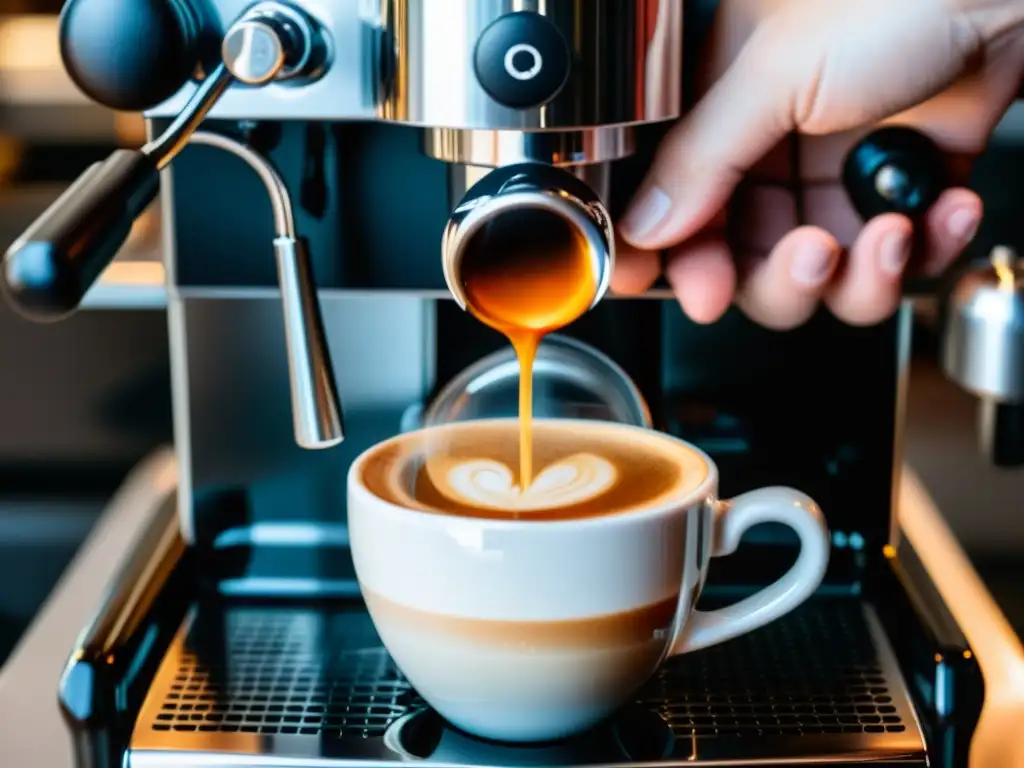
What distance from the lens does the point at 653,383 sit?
2.12ft

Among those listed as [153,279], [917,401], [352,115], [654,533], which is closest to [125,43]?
[352,115]

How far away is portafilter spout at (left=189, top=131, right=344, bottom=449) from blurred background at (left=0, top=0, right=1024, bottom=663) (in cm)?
48

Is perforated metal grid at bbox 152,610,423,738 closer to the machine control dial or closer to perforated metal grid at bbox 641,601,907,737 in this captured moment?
perforated metal grid at bbox 641,601,907,737

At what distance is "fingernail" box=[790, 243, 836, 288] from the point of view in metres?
0.55

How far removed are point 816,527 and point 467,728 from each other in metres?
0.16

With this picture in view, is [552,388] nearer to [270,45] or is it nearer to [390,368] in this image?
[390,368]

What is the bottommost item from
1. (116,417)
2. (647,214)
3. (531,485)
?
(116,417)

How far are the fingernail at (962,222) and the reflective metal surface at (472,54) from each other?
0.14 metres

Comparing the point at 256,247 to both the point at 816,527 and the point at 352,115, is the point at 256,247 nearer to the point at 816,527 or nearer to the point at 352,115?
the point at 352,115

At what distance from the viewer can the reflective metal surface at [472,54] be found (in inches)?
18.2

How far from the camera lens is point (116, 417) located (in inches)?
40.8

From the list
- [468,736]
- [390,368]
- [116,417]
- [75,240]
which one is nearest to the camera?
[75,240]

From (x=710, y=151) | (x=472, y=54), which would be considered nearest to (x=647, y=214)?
(x=710, y=151)

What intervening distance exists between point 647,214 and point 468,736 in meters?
0.23
